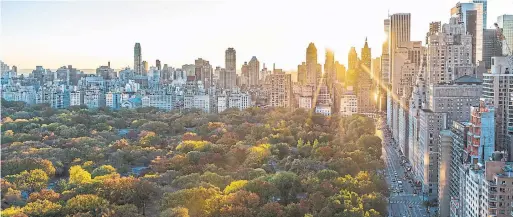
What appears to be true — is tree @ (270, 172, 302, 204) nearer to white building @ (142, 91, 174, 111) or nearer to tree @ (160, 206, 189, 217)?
tree @ (160, 206, 189, 217)

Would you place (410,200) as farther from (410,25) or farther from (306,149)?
(410,25)

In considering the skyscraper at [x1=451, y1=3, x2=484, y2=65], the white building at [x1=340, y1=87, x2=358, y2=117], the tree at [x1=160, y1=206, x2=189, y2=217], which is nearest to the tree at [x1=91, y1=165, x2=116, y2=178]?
the tree at [x1=160, y1=206, x2=189, y2=217]

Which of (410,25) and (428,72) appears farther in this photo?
(410,25)

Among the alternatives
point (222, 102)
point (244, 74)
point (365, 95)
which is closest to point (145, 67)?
point (244, 74)

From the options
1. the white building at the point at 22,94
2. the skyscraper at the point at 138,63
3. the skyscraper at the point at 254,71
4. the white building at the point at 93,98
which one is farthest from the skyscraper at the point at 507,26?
the skyscraper at the point at 138,63

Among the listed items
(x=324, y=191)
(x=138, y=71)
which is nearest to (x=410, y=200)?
(x=324, y=191)

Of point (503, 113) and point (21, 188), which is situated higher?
point (503, 113)

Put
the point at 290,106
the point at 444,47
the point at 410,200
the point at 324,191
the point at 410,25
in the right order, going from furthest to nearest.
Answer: the point at 410,25 → the point at 290,106 → the point at 444,47 → the point at 410,200 → the point at 324,191

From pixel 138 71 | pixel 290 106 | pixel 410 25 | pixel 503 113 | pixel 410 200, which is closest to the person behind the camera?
pixel 503 113
